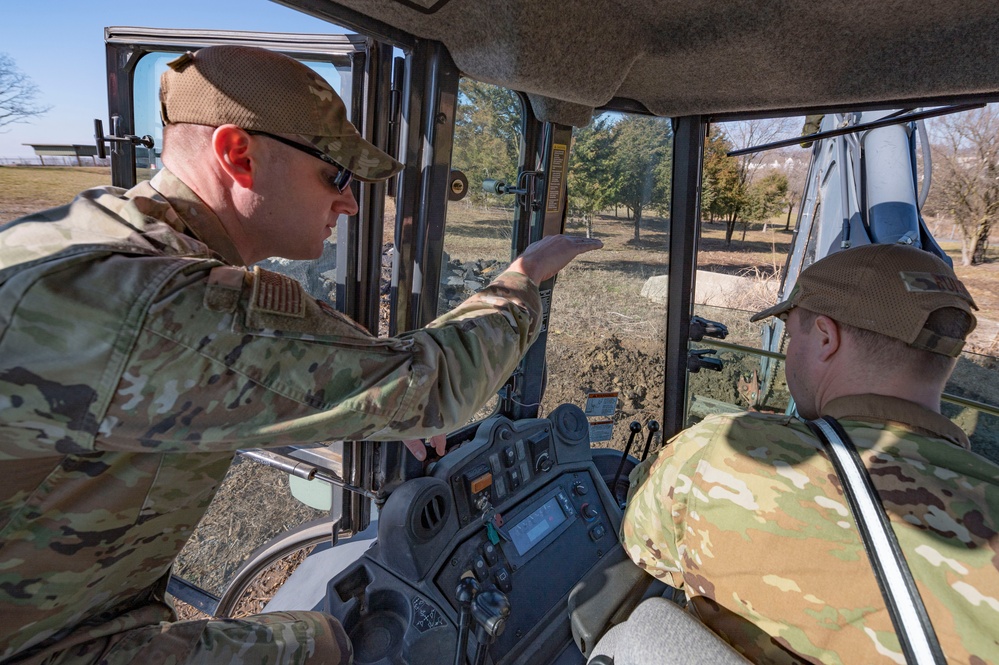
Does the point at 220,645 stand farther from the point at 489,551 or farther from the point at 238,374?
the point at 489,551

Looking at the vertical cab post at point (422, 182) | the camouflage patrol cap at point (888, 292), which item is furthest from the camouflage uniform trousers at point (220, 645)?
the camouflage patrol cap at point (888, 292)

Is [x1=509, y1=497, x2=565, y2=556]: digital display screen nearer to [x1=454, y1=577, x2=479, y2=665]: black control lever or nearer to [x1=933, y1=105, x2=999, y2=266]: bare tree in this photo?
[x1=454, y1=577, x2=479, y2=665]: black control lever

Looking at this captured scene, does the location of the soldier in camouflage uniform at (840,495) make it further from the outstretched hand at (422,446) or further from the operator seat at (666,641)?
the outstretched hand at (422,446)

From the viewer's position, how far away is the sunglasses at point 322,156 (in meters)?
1.14

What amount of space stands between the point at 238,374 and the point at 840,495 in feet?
3.73

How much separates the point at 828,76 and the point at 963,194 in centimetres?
1256

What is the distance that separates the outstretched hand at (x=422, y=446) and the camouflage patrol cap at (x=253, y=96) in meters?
1.15

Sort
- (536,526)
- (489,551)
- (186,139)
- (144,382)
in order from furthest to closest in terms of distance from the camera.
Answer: (536,526), (489,551), (186,139), (144,382)

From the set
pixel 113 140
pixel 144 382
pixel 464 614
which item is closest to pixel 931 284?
pixel 464 614

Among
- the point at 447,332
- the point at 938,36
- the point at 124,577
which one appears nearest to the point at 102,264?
the point at 447,332

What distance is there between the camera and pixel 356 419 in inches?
38.5

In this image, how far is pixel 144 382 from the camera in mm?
858

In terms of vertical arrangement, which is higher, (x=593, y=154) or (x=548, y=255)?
(x=593, y=154)

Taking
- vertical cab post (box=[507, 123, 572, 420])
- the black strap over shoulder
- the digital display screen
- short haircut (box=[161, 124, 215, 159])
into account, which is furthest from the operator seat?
short haircut (box=[161, 124, 215, 159])
